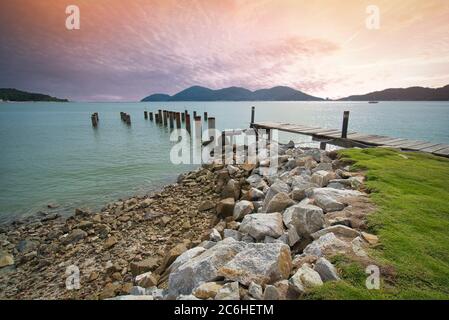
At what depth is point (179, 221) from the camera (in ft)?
24.4

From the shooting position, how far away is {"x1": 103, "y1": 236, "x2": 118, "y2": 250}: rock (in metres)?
6.42

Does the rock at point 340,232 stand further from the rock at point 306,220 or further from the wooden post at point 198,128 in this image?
the wooden post at point 198,128

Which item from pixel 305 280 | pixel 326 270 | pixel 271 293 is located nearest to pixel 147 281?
pixel 271 293

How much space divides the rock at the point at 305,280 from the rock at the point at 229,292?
0.59 meters

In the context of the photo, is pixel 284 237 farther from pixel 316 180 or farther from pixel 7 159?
pixel 7 159

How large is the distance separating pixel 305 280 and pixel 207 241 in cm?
255

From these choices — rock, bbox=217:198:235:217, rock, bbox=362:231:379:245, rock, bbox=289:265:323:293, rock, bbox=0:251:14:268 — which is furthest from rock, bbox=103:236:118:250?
rock, bbox=362:231:379:245

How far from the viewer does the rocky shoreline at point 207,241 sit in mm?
2902

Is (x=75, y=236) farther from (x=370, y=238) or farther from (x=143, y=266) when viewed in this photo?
(x=370, y=238)

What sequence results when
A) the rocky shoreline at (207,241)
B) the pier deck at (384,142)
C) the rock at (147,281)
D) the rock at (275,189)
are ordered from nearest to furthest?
1. the rocky shoreline at (207,241)
2. the rock at (147,281)
3. the rock at (275,189)
4. the pier deck at (384,142)

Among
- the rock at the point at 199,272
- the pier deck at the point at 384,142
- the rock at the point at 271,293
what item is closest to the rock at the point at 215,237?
the rock at the point at 199,272
